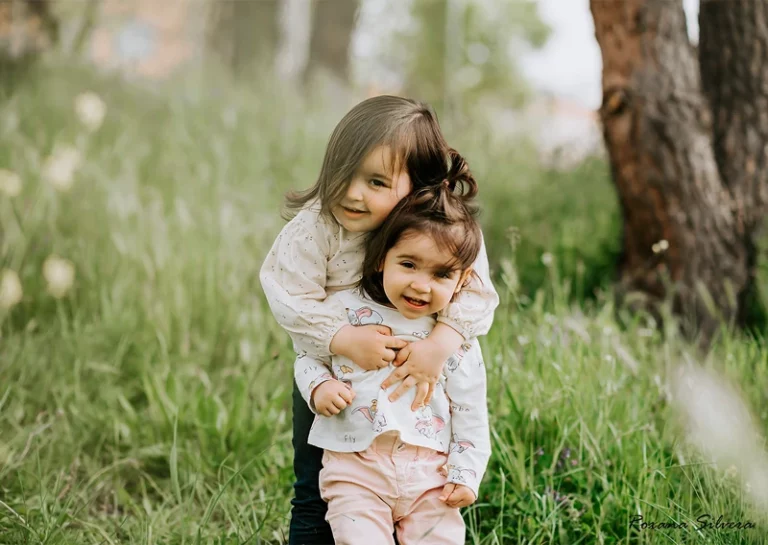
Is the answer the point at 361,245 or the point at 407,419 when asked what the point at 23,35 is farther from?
the point at 407,419

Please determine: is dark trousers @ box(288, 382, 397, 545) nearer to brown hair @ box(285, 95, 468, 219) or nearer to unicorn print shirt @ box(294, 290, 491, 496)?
unicorn print shirt @ box(294, 290, 491, 496)

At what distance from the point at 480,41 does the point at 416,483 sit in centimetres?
2009

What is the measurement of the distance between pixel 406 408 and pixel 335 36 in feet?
21.1

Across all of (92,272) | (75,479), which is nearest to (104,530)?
(75,479)

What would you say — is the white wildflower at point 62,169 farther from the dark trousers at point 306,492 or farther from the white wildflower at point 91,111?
the dark trousers at point 306,492

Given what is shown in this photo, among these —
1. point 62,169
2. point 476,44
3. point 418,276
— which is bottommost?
→ point 62,169

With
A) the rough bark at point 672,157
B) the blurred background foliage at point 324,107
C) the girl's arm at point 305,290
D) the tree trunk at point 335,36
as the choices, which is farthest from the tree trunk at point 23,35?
the girl's arm at point 305,290

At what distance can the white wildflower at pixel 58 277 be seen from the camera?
3336 millimetres

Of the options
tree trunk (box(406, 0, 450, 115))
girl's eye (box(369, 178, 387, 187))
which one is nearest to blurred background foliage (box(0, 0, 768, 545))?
girl's eye (box(369, 178, 387, 187))

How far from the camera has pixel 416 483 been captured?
1.81m

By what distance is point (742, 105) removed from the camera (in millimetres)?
3699

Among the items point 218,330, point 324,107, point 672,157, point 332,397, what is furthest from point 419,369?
point 324,107

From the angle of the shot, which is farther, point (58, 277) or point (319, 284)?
point (58, 277)

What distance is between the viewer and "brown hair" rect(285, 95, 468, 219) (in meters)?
1.78
